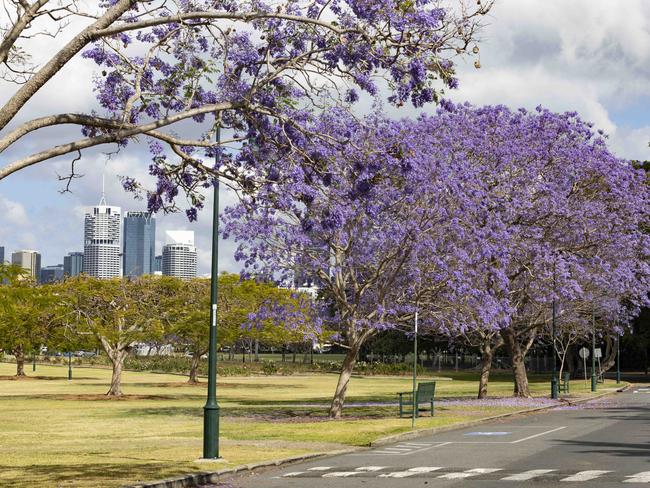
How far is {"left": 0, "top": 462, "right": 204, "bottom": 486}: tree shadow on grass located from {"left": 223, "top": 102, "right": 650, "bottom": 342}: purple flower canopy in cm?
670

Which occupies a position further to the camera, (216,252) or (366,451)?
(366,451)

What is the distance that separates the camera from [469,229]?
37.0 metres

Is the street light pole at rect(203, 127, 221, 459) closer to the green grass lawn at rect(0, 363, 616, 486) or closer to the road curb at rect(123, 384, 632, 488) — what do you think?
the green grass lawn at rect(0, 363, 616, 486)

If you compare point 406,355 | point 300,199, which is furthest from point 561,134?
point 406,355

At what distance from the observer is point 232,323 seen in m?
64.8

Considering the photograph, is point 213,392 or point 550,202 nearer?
point 213,392

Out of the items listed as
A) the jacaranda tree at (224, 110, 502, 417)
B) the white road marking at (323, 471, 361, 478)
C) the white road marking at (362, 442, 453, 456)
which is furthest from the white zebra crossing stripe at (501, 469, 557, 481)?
the jacaranda tree at (224, 110, 502, 417)

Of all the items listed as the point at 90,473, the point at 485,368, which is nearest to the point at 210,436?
the point at 90,473

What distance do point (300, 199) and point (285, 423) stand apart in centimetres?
1774

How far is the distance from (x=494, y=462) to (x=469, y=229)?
1803 cm

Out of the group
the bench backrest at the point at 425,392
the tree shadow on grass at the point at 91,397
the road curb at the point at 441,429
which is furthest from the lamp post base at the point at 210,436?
the tree shadow on grass at the point at 91,397

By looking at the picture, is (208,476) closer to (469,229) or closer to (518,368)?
(469,229)

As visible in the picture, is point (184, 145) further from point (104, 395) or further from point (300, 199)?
point (104, 395)

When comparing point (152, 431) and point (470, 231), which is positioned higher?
point (470, 231)
